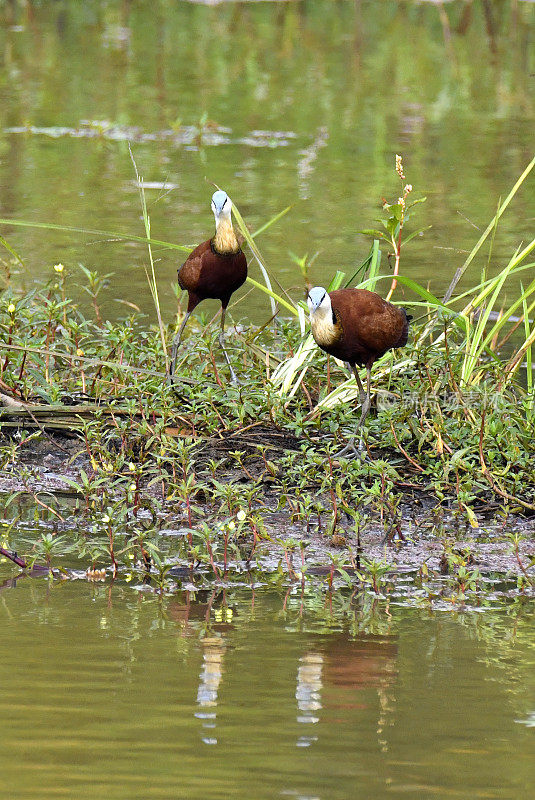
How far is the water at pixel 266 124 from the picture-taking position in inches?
320

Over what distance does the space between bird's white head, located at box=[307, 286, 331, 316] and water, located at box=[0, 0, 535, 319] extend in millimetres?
1588

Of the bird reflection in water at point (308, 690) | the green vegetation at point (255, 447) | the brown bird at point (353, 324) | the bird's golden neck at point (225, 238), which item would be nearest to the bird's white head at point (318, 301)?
the brown bird at point (353, 324)

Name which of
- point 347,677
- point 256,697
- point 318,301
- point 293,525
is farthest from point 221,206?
point 256,697

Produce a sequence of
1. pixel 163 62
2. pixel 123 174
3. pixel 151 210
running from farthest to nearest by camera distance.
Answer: pixel 163 62 < pixel 123 174 < pixel 151 210

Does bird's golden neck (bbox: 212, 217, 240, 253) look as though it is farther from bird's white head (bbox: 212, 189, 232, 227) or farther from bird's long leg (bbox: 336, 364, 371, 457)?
bird's long leg (bbox: 336, 364, 371, 457)

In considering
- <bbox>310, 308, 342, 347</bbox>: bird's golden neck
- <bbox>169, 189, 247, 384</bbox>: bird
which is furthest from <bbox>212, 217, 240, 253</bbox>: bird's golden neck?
<bbox>310, 308, 342, 347</bbox>: bird's golden neck

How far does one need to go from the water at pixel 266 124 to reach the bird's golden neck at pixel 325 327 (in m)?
1.58

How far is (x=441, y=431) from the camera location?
457 centimetres

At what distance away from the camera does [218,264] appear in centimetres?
520

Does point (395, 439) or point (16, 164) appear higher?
point (16, 164)

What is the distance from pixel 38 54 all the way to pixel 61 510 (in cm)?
1357

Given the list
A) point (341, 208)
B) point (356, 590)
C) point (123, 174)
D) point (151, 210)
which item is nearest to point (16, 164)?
point (123, 174)

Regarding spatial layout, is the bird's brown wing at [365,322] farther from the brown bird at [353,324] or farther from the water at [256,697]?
the water at [256,697]

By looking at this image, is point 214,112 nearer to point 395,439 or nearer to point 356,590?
point 395,439
